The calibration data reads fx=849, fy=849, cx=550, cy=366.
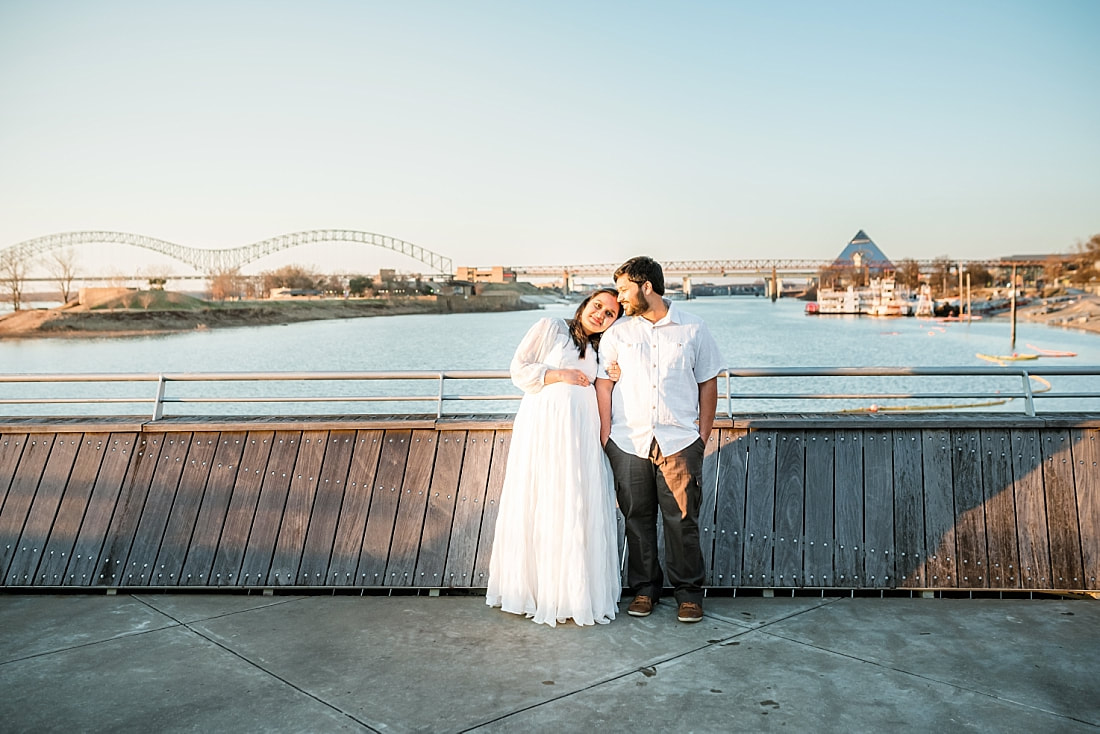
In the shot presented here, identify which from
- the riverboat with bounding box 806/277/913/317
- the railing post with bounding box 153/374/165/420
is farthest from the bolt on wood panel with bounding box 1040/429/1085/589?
the riverboat with bounding box 806/277/913/317

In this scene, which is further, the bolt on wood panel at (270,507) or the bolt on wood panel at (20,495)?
the bolt on wood panel at (20,495)

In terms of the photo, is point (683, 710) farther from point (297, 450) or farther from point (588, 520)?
point (297, 450)

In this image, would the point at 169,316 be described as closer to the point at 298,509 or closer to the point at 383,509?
the point at 298,509

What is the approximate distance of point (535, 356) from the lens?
4836mm

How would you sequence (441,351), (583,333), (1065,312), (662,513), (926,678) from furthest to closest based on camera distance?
1. (1065,312)
2. (441,351)
3. (583,333)
4. (662,513)
5. (926,678)

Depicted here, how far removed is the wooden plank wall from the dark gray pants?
50 cm

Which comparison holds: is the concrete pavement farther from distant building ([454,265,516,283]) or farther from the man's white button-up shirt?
distant building ([454,265,516,283])

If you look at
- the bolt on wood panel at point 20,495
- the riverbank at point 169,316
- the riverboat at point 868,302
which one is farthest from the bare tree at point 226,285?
the bolt on wood panel at point 20,495

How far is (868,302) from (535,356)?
149 meters

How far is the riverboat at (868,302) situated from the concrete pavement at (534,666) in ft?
434

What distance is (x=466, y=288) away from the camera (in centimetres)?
11644

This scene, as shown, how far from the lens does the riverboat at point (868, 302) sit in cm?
12900

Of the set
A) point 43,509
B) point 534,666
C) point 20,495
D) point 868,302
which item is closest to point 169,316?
point 20,495

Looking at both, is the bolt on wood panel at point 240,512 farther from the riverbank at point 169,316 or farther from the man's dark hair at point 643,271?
the riverbank at point 169,316
